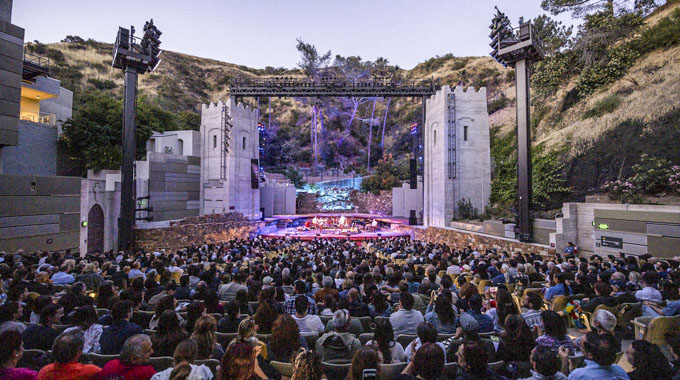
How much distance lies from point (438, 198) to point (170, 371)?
19152mm

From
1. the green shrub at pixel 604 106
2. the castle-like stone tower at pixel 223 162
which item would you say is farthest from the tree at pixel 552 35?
the castle-like stone tower at pixel 223 162

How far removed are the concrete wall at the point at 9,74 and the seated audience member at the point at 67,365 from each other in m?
14.4

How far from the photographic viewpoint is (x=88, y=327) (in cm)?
346

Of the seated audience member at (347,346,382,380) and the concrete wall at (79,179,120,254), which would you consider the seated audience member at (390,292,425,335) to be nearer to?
the seated audience member at (347,346,382,380)

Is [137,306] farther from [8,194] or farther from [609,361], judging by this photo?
[8,194]

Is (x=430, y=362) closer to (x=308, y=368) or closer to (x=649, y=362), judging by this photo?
(x=308, y=368)

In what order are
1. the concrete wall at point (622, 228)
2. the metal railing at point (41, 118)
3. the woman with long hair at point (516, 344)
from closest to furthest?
1. the woman with long hair at point (516, 344)
2. the concrete wall at point (622, 228)
3. the metal railing at point (41, 118)

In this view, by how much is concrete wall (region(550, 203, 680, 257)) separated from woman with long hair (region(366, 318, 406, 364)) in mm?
10576

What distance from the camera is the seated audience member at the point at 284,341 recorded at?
3.01m

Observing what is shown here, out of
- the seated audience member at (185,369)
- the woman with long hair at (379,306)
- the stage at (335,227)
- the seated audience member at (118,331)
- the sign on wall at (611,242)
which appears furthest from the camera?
the stage at (335,227)

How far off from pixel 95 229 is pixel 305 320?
15.9m

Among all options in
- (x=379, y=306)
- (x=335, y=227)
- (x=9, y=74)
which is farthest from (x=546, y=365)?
(x=335, y=227)

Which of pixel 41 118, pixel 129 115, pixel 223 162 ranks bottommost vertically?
pixel 223 162

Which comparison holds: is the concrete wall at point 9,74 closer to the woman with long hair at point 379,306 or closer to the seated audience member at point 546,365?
the woman with long hair at point 379,306
